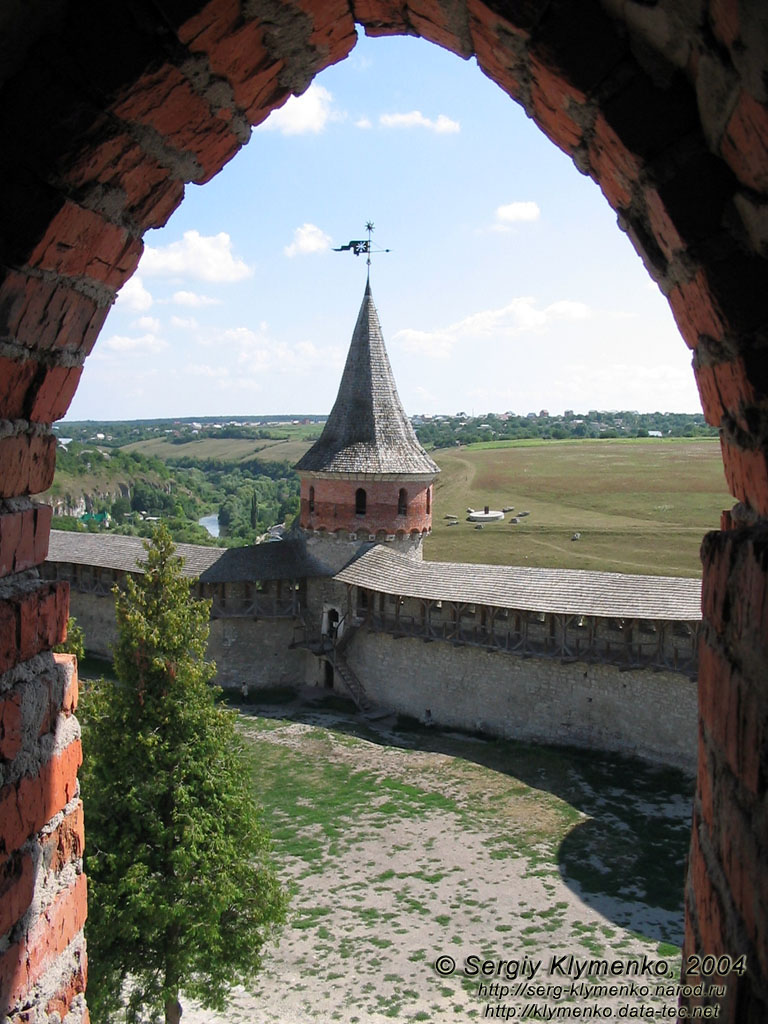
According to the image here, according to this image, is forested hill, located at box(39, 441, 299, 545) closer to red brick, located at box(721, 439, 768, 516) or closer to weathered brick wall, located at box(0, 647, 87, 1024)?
weathered brick wall, located at box(0, 647, 87, 1024)

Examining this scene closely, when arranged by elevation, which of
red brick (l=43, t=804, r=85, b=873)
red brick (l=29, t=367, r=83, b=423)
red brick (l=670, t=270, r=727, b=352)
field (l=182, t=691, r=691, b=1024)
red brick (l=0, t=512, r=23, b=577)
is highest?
red brick (l=670, t=270, r=727, b=352)

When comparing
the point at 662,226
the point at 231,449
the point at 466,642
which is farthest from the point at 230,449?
the point at 662,226

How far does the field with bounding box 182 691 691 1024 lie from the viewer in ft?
31.2

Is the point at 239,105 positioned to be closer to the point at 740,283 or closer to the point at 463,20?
the point at 463,20

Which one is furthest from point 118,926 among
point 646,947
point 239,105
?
point 239,105

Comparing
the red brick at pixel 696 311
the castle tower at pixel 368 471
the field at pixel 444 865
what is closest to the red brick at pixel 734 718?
the red brick at pixel 696 311

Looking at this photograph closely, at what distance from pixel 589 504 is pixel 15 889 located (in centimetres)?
5319

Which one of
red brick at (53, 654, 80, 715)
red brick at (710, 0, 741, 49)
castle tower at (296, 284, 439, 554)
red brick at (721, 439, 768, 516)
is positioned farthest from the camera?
castle tower at (296, 284, 439, 554)

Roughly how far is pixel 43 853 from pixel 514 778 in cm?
1442

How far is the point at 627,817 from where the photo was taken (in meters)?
14.1

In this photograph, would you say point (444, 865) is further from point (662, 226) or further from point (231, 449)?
point (231, 449)

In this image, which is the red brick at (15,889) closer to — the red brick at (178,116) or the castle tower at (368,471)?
the red brick at (178,116)

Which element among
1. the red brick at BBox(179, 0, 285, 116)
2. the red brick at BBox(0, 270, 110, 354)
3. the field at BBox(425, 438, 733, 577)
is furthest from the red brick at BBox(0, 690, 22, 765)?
the field at BBox(425, 438, 733, 577)

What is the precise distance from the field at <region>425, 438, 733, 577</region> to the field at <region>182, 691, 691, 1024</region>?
1905 centimetres
